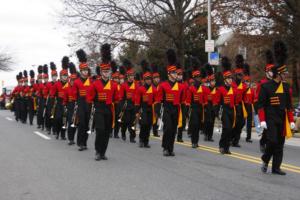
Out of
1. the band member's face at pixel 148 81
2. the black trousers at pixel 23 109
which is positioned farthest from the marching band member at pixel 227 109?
the black trousers at pixel 23 109

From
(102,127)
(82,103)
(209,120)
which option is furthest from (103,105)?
→ (209,120)

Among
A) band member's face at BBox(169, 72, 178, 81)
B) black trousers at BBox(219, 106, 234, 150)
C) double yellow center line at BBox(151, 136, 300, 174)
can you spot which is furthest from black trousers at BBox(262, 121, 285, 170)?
band member's face at BBox(169, 72, 178, 81)

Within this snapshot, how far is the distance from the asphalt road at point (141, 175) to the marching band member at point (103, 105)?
417mm

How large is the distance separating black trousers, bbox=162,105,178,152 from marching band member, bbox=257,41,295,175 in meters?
2.94

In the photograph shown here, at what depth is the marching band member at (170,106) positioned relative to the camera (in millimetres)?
12281

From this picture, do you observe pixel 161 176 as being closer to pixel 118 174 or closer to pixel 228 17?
pixel 118 174

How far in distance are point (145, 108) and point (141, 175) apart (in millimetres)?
5574

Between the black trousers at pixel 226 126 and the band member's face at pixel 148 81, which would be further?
the band member's face at pixel 148 81

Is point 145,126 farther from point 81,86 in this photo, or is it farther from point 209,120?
point 209,120

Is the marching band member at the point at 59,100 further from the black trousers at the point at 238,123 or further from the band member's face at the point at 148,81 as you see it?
the black trousers at the point at 238,123

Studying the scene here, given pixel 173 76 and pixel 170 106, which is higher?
pixel 173 76

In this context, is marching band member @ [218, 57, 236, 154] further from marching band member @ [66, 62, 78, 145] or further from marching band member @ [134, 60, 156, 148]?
marching band member @ [66, 62, 78, 145]

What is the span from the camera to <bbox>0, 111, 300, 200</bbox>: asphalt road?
7.98m

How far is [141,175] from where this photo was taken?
31.5 feet
